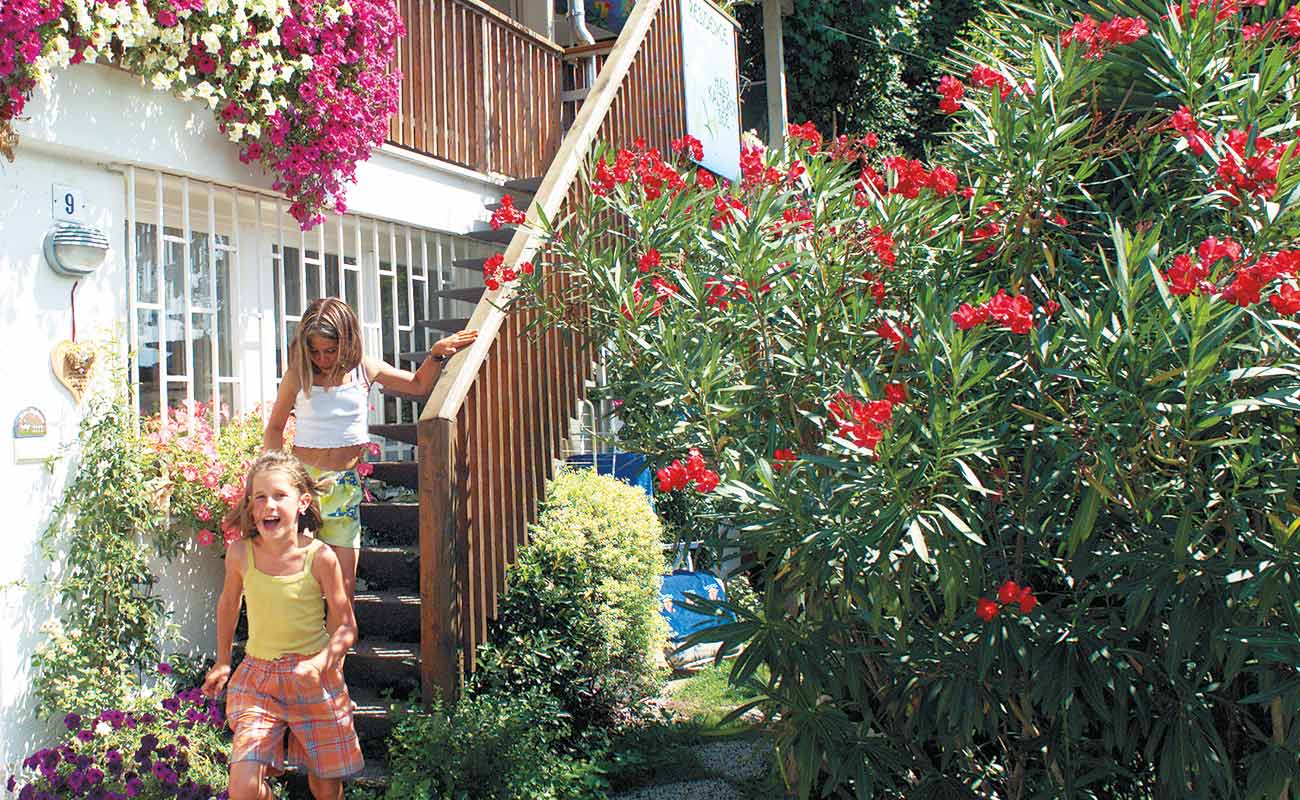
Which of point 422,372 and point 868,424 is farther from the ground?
point 422,372

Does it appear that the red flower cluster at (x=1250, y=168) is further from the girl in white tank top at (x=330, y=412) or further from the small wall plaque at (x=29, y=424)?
the small wall plaque at (x=29, y=424)

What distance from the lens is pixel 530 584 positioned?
542cm

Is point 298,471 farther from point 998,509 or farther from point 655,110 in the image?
point 655,110

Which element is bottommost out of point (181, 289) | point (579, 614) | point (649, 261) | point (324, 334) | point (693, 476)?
point (579, 614)

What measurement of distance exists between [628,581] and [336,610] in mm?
2019

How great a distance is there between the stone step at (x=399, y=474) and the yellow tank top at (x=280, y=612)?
179 centimetres

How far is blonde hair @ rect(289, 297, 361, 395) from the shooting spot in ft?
14.8

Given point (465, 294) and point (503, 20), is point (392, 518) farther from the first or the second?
point (503, 20)

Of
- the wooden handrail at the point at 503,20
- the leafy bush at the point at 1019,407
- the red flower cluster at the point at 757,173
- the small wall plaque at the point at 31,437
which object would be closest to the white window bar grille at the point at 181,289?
the small wall plaque at the point at 31,437

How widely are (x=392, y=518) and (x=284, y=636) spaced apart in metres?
1.45

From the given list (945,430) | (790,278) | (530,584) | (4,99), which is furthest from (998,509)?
(4,99)

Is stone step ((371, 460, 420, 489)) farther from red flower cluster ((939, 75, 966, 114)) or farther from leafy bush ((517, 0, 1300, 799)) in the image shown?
red flower cluster ((939, 75, 966, 114))

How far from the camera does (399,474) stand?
19.0 feet

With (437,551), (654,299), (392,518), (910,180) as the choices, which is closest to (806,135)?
(910,180)
